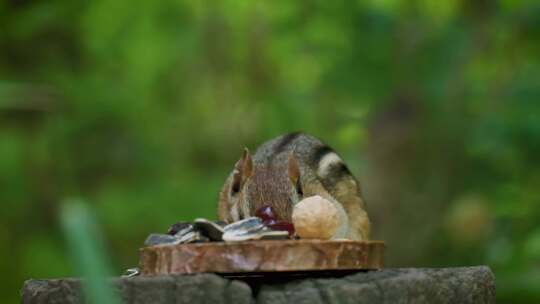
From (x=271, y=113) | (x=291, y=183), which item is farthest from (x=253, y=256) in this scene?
(x=271, y=113)

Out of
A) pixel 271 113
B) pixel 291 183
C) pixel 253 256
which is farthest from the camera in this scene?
pixel 271 113

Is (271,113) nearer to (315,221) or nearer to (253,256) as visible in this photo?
(315,221)

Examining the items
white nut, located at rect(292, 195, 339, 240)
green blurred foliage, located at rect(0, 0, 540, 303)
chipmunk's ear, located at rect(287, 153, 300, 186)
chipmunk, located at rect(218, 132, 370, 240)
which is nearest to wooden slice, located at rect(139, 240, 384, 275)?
white nut, located at rect(292, 195, 339, 240)

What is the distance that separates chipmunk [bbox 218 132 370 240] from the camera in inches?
124

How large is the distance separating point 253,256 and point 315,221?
0.92 ft

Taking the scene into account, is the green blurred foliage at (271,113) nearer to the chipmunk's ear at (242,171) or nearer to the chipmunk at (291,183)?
the chipmunk at (291,183)

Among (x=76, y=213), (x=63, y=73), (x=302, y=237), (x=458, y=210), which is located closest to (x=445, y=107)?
(x=458, y=210)

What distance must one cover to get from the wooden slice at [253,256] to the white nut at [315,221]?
0.55ft

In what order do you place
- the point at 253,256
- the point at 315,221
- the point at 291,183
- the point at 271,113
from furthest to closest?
Answer: the point at 271,113, the point at 291,183, the point at 315,221, the point at 253,256

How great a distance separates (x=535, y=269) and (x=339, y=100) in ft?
5.36

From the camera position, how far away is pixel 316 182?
3455 mm

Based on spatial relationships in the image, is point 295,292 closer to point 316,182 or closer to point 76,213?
point 76,213

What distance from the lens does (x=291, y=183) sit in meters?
3.21

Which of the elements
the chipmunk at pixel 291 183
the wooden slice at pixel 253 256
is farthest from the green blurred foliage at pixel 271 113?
the wooden slice at pixel 253 256
